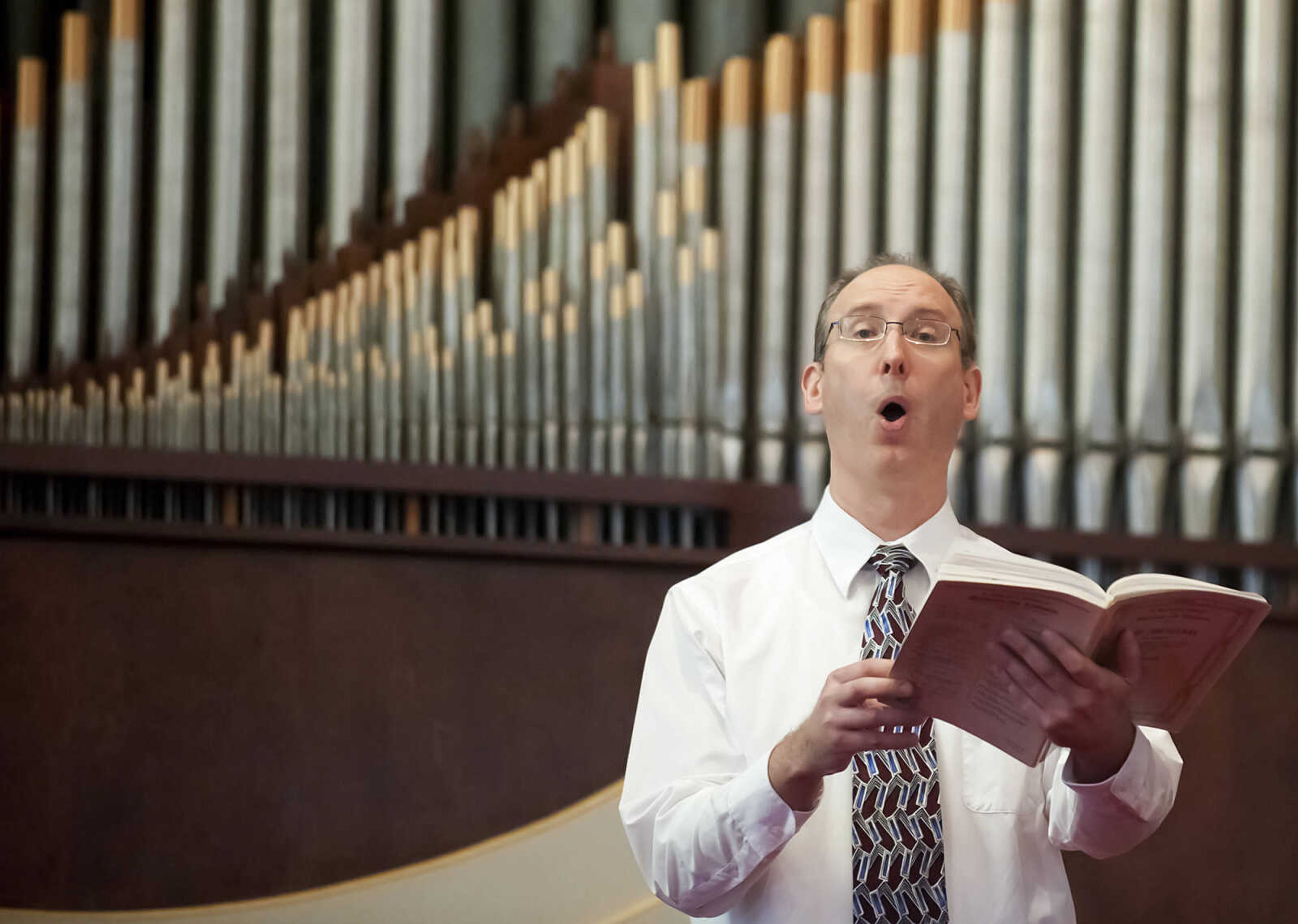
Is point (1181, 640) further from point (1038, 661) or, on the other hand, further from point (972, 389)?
point (972, 389)

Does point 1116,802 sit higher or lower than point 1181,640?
lower

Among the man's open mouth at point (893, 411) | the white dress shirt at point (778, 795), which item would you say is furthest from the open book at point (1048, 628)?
the man's open mouth at point (893, 411)

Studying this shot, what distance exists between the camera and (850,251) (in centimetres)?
330

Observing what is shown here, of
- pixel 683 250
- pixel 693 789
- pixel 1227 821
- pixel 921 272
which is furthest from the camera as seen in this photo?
pixel 683 250

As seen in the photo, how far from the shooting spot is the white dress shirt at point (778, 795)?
1.68 metres

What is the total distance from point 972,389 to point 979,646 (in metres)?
0.67

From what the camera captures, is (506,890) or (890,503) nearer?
(890,503)

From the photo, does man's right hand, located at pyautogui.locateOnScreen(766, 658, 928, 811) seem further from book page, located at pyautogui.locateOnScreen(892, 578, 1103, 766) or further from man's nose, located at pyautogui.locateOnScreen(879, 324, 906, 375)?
man's nose, located at pyautogui.locateOnScreen(879, 324, 906, 375)

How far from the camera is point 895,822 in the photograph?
1793mm

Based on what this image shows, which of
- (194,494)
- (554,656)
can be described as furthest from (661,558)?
(194,494)

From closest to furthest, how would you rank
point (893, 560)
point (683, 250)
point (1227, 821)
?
point (893, 560), point (1227, 821), point (683, 250)

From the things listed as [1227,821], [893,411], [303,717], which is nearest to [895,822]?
[893,411]

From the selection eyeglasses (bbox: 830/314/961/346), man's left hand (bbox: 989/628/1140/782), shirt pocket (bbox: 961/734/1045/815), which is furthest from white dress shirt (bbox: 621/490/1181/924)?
eyeglasses (bbox: 830/314/961/346)

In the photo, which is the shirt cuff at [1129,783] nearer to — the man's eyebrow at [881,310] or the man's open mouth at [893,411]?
the man's open mouth at [893,411]
